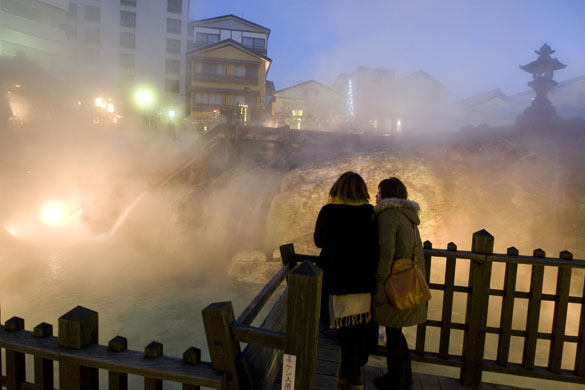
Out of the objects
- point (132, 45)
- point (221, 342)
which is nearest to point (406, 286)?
point (221, 342)

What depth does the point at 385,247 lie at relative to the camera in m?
2.96

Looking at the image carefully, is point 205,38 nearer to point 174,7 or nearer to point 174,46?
point 174,46

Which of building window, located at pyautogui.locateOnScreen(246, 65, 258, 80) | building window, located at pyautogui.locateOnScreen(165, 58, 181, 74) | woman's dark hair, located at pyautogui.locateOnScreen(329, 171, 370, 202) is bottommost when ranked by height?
woman's dark hair, located at pyautogui.locateOnScreen(329, 171, 370, 202)

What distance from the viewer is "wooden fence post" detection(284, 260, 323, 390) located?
6.31ft

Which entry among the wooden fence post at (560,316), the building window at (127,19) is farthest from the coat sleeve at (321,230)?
the building window at (127,19)

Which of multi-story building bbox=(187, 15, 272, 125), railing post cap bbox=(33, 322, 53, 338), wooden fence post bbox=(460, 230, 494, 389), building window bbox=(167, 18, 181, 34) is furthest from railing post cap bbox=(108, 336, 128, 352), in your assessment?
building window bbox=(167, 18, 181, 34)

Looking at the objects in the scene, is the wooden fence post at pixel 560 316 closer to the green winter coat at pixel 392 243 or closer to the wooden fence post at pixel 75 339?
the green winter coat at pixel 392 243

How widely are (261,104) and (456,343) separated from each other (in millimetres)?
29848

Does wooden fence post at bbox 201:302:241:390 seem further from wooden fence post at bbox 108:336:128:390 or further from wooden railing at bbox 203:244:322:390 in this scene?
wooden fence post at bbox 108:336:128:390

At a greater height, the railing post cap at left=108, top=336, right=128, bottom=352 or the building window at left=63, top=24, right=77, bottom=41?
the building window at left=63, top=24, right=77, bottom=41

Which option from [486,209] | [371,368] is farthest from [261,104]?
[371,368]

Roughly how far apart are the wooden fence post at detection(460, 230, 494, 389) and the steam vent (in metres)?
15.4

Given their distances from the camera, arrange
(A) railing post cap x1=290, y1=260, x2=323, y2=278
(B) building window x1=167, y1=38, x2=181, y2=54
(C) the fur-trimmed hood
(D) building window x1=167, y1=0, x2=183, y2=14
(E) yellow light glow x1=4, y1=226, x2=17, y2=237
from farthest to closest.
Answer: (D) building window x1=167, y1=0, x2=183, y2=14, (B) building window x1=167, y1=38, x2=181, y2=54, (E) yellow light glow x1=4, y1=226, x2=17, y2=237, (C) the fur-trimmed hood, (A) railing post cap x1=290, y1=260, x2=323, y2=278

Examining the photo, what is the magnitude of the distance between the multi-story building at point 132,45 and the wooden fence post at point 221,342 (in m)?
39.5
